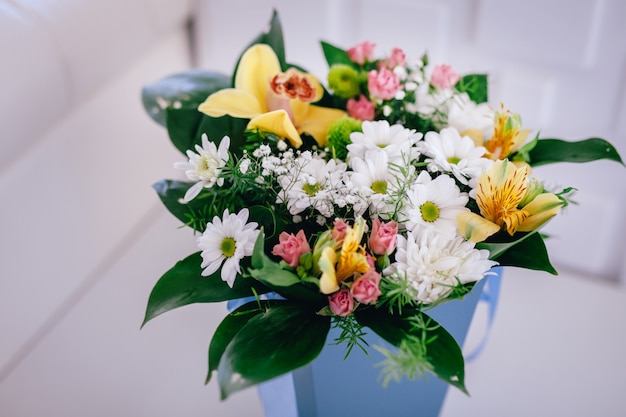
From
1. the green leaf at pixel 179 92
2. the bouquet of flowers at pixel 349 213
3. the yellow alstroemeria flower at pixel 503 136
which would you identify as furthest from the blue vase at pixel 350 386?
the green leaf at pixel 179 92

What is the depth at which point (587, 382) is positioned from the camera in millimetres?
770

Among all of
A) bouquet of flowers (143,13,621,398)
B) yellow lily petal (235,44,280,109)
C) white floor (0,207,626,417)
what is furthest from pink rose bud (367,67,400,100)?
white floor (0,207,626,417)

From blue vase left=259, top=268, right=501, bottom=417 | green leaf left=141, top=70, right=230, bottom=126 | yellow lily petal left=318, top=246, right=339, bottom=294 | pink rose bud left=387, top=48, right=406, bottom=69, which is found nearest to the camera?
yellow lily petal left=318, top=246, right=339, bottom=294

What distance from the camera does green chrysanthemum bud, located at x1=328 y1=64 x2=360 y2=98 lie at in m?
0.67

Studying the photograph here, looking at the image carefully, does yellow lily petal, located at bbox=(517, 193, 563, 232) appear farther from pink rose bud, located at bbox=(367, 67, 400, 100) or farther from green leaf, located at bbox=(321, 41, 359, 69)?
green leaf, located at bbox=(321, 41, 359, 69)

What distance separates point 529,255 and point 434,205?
0.31 feet

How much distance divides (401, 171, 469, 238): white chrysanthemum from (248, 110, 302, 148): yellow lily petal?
0.42 feet

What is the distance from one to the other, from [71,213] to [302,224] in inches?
19.7

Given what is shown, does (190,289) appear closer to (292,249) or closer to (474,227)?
(292,249)

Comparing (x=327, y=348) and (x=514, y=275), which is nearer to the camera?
(x=327, y=348)

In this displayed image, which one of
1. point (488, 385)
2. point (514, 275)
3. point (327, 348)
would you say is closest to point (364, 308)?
point (327, 348)

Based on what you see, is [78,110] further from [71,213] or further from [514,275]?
[514,275]

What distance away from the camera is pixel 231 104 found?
0.62 m

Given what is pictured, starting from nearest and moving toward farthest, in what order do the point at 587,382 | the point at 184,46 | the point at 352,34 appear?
the point at 587,382, the point at 352,34, the point at 184,46
